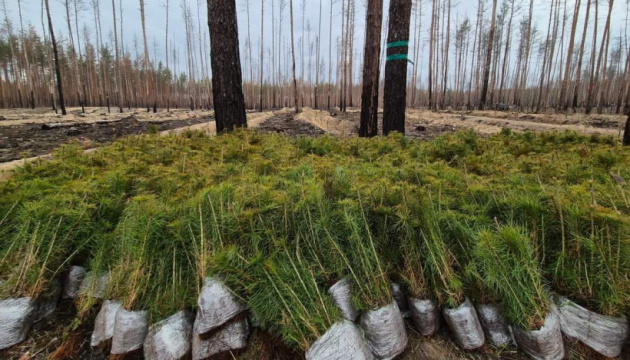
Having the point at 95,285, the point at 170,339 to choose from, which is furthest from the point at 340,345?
the point at 95,285

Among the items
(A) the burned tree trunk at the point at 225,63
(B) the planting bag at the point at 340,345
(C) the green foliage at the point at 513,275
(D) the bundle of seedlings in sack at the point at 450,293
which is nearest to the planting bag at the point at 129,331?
(B) the planting bag at the point at 340,345

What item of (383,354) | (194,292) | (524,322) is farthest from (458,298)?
(194,292)


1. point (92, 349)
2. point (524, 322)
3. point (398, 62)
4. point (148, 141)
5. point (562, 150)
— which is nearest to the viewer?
point (524, 322)

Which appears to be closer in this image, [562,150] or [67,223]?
[67,223]

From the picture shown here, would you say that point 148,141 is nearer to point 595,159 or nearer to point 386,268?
point 386,268

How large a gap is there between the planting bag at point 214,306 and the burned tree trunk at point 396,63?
4.48 meters

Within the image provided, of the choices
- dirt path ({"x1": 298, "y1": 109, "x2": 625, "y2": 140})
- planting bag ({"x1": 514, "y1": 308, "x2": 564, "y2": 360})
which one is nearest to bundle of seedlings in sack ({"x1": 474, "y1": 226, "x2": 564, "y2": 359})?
planting bag ({"x1": 514, "y1": 308, "x2": 564, "y2": 360})

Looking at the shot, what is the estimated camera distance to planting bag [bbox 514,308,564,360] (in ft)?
4.32

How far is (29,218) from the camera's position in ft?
5.43

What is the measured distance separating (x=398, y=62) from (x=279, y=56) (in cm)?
3417

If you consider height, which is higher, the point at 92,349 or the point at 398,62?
the point at 398,62

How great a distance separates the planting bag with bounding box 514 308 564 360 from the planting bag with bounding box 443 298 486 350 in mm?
178

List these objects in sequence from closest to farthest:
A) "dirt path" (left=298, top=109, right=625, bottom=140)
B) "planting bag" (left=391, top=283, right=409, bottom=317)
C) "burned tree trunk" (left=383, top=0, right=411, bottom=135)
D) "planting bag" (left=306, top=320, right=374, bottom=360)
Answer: "planting bag" (left=306, top=320, right=374, bottom=360)
"planting bag" (left=391, top=283, right=409, bottom=317)
"burned tree trunk" (left=383, top=0, right=411, bottom=135)
"dirt path" (left=298, top=109, right=625, bottom=140)

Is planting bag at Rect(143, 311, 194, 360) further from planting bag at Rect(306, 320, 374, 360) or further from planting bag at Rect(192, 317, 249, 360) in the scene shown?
planting bag at Rect(306, 320, 374, 360)
